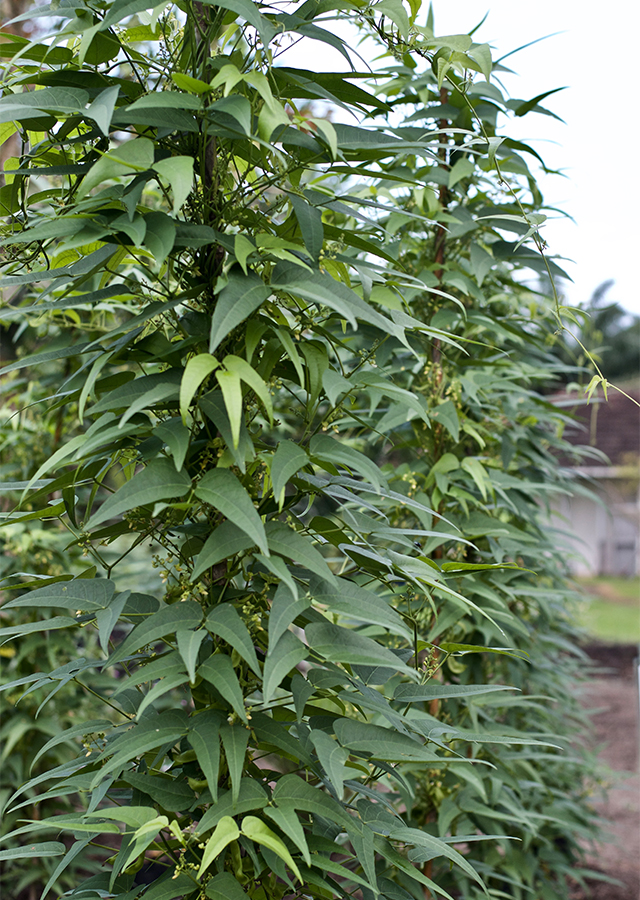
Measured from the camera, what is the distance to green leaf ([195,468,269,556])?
2.24 feet

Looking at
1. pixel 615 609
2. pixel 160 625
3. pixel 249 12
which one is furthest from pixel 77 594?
pixel 615 609

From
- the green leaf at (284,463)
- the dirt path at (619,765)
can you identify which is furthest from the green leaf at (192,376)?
the dirt path at (619,765)

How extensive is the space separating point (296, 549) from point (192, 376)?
218 mm

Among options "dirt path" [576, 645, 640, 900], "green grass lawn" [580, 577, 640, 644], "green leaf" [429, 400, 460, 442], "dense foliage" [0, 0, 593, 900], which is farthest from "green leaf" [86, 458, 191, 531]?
"green grass lawn" [580, 577, 640, 644]

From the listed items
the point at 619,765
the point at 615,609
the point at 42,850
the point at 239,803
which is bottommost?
the point at 615,609

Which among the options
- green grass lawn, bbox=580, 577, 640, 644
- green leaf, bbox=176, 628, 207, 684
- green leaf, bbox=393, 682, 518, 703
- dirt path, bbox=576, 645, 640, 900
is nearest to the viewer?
green leaf, bbox=176, 628, 207, 684

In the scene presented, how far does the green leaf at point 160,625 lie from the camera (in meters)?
0.74

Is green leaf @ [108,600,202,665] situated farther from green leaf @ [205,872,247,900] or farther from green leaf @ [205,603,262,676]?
green leaf @ [205,872,247,900]

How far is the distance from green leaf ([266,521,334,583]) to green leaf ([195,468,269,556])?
0.05m

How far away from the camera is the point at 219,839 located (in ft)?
2.26

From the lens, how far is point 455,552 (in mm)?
1592

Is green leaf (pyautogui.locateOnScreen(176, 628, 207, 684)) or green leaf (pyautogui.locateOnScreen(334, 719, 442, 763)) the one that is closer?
green leaf (pyautogui.locateOnScreen(176, 628, 207, 684))

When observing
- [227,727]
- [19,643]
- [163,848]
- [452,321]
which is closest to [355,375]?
[227,727]

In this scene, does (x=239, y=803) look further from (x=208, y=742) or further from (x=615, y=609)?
(x=615, y=609)
